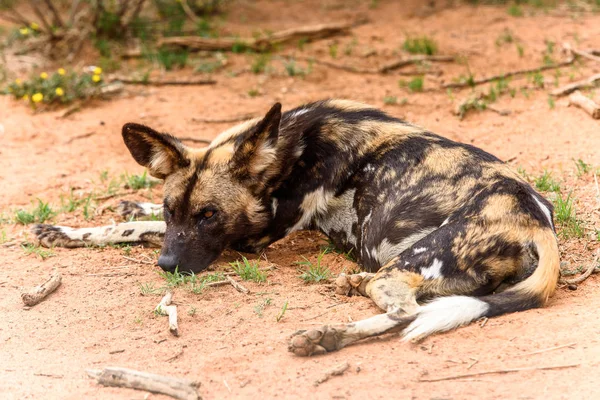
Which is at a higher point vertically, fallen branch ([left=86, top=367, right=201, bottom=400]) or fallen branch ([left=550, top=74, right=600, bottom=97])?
fallen branch ([left=550, top=74, right=600, bottom=97])

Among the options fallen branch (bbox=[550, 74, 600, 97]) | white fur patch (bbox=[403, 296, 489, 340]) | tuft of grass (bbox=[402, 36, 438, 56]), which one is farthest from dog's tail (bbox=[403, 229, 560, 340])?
tuft of grass (bbox=[402, 36, 438, 56])

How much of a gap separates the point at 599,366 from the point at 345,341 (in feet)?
3.10

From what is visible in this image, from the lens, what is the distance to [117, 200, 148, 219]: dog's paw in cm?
491

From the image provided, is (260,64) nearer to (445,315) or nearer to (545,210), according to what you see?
(545,210)

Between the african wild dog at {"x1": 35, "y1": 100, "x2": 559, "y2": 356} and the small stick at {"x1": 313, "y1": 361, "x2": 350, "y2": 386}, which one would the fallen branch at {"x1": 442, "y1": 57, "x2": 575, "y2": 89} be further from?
the small stick at {"x1": 313, "y1": 361, "x2": 350, "y2": 386}

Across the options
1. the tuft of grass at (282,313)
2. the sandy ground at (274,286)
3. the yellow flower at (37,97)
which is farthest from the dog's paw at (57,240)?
the yellow flower at (37,97)

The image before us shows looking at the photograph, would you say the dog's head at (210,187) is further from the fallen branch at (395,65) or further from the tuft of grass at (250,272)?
the fallen branch at (395,65)

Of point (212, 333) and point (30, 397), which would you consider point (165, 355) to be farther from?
point (30, 397)

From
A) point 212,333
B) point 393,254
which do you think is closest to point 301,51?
point 393,254

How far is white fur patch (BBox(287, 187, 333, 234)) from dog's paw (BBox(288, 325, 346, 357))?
123 cm

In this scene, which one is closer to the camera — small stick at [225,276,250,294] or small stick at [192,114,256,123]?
small stick at [225,276,250,294]

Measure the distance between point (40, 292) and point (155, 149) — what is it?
952mm

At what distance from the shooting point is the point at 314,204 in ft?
13.7

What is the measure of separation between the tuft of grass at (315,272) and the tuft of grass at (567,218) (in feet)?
4.39
